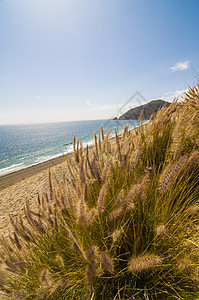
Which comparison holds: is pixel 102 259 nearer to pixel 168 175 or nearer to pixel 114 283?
pixel 114 283

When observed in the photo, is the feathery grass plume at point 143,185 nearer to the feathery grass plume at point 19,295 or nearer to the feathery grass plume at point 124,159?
the feathery grass plume at point 124,159

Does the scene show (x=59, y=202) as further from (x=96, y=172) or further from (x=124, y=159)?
(x=124, y=159)

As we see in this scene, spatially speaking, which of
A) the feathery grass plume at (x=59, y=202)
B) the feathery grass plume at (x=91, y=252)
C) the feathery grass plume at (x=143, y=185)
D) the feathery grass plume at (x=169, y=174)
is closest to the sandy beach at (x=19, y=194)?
the feathery grass plume at (x=59, y=202)

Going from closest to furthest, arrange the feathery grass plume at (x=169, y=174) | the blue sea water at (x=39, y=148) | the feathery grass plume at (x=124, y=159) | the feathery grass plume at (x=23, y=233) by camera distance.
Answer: the feathery grass plume at (x=169, y=174), the feathery grass plume at (x=23, y=233), the feathery grass plume at (x=124, y=159), the blue sea water at (x=39, y=148)

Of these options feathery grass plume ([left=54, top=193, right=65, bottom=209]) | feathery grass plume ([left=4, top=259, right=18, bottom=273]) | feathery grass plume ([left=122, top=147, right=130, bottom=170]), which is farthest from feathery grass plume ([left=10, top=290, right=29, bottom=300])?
feathery grass plume ([left=122, top=147, right=130, bottom=170])

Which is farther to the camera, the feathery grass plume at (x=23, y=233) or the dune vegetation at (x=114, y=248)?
the feathery grass plume at (x=23, y=233)

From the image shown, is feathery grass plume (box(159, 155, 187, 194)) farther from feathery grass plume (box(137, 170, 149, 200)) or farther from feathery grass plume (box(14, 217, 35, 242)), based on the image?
feathery grass plume (box(14, 217, 35, 242))

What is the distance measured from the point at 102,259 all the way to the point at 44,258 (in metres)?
0.79

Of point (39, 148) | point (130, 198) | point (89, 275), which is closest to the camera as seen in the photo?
point (89, 275)

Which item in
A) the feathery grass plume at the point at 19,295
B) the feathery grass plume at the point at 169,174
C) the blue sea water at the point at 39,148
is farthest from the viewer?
the blue sea water at the point at 39,148

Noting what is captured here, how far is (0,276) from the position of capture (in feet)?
3.51

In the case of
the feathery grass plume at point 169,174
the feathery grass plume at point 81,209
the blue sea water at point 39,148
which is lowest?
the blue sea water at point 39,148

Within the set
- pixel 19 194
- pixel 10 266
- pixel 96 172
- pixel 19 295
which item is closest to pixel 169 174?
pixel 96 172

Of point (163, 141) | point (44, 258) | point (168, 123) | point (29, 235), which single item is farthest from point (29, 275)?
point (168, 123)
